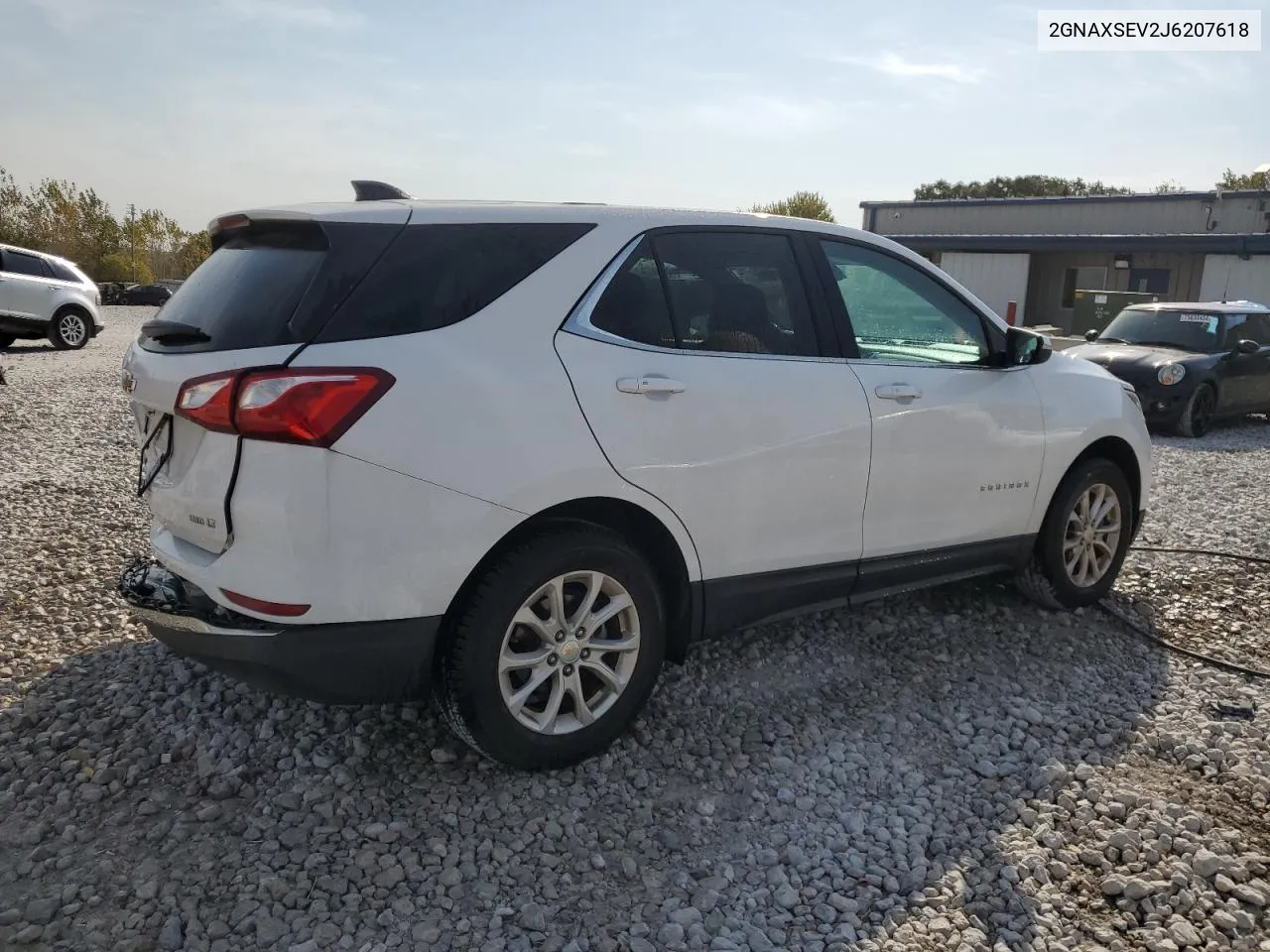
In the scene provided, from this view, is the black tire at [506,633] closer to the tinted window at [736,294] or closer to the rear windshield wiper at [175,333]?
the tinted window at [736,294]

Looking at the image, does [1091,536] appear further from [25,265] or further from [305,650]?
[25,265]

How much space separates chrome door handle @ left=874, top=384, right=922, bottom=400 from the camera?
400 centimetres

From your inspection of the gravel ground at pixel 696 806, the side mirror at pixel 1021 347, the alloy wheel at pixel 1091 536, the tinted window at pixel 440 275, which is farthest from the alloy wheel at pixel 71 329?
the alloy wheel at pixel 1091 536

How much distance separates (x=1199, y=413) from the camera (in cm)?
1205

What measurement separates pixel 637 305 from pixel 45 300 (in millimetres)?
16353

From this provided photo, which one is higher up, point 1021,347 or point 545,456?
point 1021,347

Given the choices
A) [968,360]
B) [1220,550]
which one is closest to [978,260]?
[1220,550]

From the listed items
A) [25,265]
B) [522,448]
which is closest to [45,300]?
[25,265]

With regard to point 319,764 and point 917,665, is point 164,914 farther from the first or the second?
point 917,665

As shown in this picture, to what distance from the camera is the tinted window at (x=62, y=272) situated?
55.0 feet

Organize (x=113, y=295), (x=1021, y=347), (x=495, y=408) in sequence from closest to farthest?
1. (x=495, y=408)
2. (x=1021, y=347)
3. (x=113, y=295)

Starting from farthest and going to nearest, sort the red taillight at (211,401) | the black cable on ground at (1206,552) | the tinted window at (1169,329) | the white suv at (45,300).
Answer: the white suv at (45,300) < the tinted window at (1169,329) < the black cable on ground at (1206,552) < the red taillight at (211,401)

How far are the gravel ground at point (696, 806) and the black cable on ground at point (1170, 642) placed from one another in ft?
0.23

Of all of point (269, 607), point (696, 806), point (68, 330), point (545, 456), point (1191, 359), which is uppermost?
point (1191, 359)
